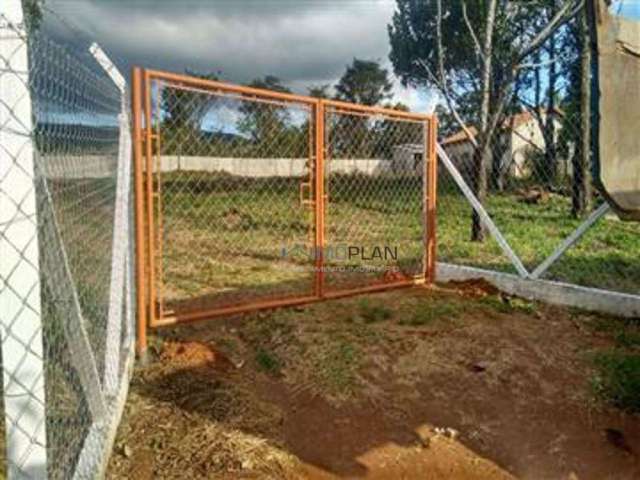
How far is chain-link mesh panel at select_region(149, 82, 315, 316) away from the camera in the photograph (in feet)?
15.7

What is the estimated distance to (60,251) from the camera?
1.86 metres

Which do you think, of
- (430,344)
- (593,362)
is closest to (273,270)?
(430,344)

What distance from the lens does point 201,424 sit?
306 cm

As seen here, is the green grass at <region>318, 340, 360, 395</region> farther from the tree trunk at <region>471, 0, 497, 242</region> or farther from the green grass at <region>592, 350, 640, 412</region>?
the tree trunk at <region>471, 0, 497, 242</region>

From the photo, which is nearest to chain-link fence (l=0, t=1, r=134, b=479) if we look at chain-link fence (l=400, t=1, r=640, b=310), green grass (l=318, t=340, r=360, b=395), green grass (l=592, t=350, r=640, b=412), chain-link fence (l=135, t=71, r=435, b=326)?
chain-link fence (l=135, t=71, r=435, b=326)

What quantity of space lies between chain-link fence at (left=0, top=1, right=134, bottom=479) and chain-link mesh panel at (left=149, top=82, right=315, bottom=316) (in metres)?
0.89

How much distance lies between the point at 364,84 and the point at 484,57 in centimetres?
3485

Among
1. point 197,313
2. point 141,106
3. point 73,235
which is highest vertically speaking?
point 141,106

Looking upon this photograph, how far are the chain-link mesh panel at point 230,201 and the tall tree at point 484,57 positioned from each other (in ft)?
9.83

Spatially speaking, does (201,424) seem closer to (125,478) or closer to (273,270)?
(125,478)

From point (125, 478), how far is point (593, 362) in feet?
10.4

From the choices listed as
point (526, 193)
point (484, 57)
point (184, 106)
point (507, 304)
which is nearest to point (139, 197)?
point (184, 106)

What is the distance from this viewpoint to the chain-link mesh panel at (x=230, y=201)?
4.79 metres

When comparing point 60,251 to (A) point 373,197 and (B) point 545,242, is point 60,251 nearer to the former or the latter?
(A) point 373,197
